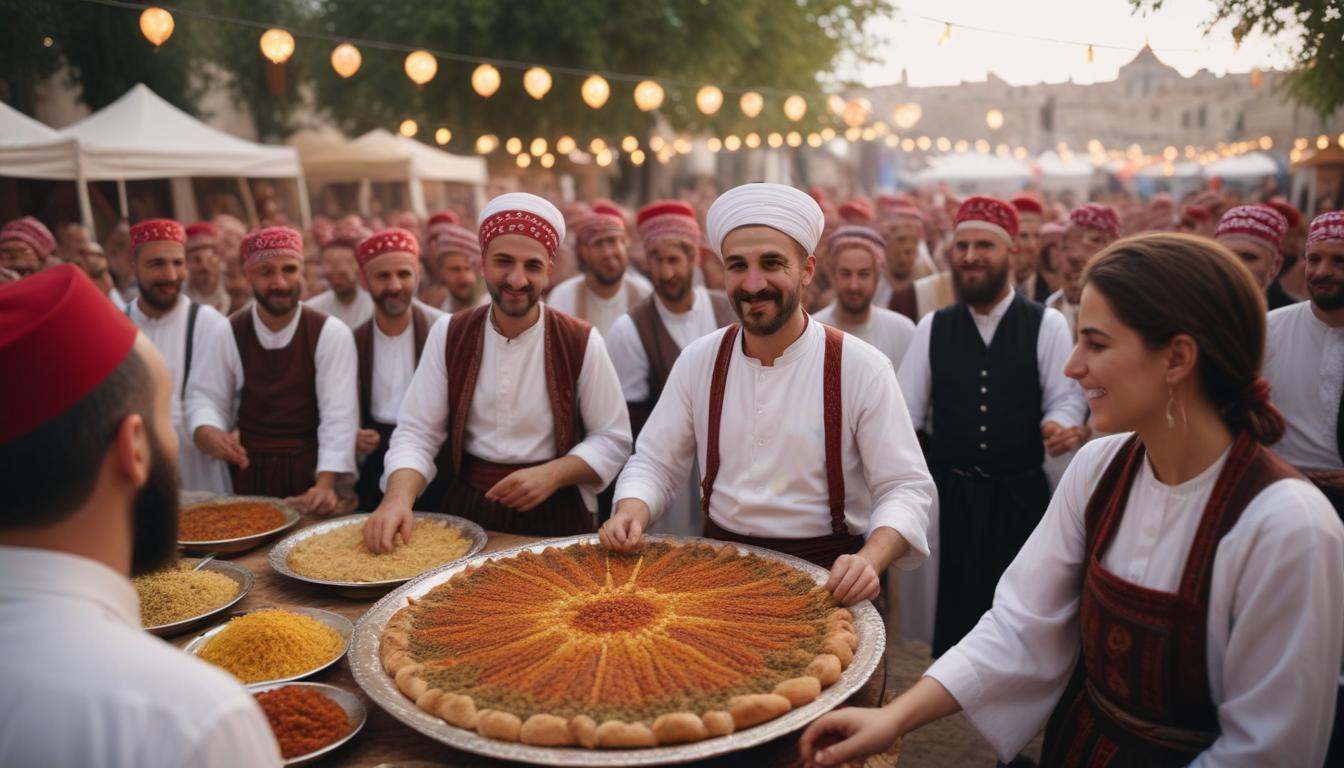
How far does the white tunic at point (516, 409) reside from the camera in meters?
3.70

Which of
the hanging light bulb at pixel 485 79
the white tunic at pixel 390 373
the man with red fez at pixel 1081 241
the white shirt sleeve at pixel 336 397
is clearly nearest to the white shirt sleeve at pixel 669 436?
the white shirt sleeve at pixel 336 397

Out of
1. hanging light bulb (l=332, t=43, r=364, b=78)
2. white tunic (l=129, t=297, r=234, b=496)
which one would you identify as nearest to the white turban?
white tunic (l=129, t=297, r=234, b=496)

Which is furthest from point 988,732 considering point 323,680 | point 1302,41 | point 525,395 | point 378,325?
point 1302,41

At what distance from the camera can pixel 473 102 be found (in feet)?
67.8

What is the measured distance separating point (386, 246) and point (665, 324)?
1653 mm

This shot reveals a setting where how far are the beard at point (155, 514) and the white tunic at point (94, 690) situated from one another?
0.30 feet

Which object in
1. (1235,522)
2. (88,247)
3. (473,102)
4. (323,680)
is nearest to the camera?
(1235,522)

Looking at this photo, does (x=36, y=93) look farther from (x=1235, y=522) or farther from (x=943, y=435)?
(x=1235, y=522)

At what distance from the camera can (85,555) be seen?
4.21 ft

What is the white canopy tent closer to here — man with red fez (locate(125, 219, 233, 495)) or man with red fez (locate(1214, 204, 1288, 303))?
man with red fez (locate(125, 219, 233, 495))

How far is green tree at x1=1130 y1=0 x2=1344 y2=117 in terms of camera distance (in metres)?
4.63

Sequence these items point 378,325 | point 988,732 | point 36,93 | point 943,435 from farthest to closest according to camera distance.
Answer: point 36,93 < point 378,325 < point 943,435 < point 988,732

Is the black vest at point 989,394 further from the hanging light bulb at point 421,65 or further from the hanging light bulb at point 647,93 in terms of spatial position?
the hanging light bulb at point 647,93

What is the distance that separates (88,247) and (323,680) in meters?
5.92
